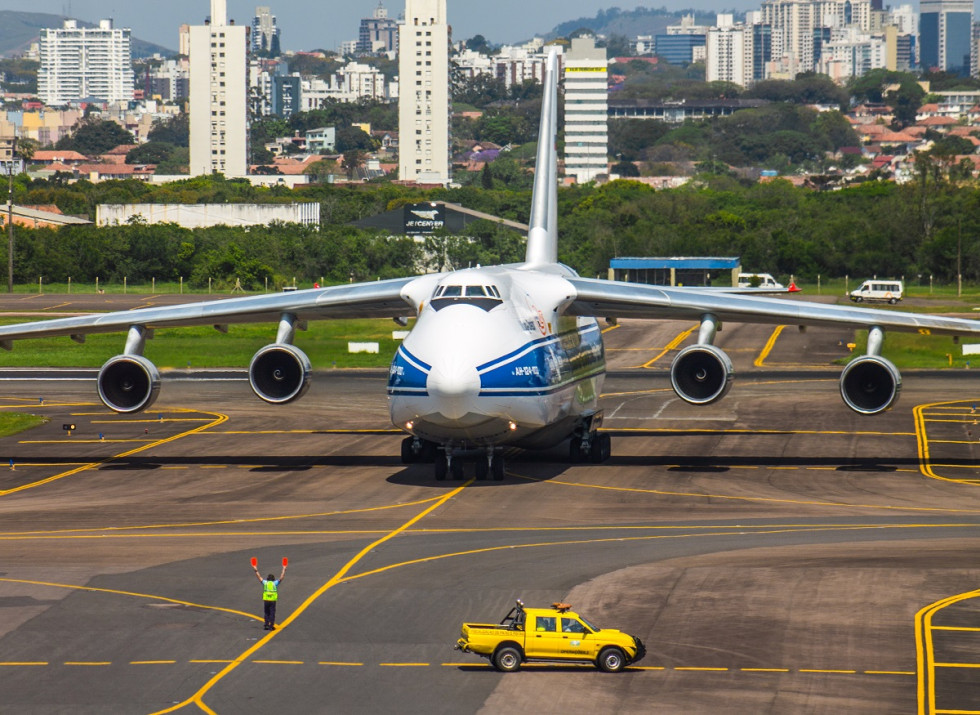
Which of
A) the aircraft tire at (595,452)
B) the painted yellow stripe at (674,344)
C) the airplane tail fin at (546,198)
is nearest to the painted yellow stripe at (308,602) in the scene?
the aircraft tire at (595,452)

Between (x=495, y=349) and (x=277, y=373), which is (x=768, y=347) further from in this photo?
(x=495, y=349)

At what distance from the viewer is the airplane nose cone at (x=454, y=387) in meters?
34.5

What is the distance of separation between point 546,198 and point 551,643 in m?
26.0

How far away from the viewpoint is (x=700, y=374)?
37.8 metres

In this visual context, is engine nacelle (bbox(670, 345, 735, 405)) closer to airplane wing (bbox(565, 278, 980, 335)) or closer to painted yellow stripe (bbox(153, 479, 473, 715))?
airplane wing (bbox(565, 278, 980, 335))

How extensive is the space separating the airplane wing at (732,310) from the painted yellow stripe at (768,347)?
29736 mm

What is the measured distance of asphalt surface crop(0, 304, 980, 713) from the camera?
69.8 feet

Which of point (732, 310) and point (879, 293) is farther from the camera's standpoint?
point (879, 293)

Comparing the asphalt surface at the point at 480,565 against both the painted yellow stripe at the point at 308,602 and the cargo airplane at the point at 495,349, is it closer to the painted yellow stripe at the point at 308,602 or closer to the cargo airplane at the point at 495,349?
the painted yellow stripe at the point at 308,602

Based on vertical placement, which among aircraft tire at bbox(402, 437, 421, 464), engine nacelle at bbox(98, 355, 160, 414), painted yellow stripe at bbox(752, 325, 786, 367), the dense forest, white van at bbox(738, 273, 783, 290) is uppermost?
the dense forest

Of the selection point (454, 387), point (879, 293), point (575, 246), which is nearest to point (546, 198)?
point (454, 387)

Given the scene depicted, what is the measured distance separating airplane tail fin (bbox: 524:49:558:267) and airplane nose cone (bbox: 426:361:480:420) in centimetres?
908

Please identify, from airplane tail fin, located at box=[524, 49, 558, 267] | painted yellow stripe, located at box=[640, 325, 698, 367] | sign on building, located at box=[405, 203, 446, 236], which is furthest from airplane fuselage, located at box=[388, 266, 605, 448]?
sign on building, located at box=[405, 203, 446, 236]

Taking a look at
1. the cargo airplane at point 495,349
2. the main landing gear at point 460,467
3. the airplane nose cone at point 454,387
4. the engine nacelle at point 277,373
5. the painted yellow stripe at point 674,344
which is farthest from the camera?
the painted yellow stripe at point 674,344
